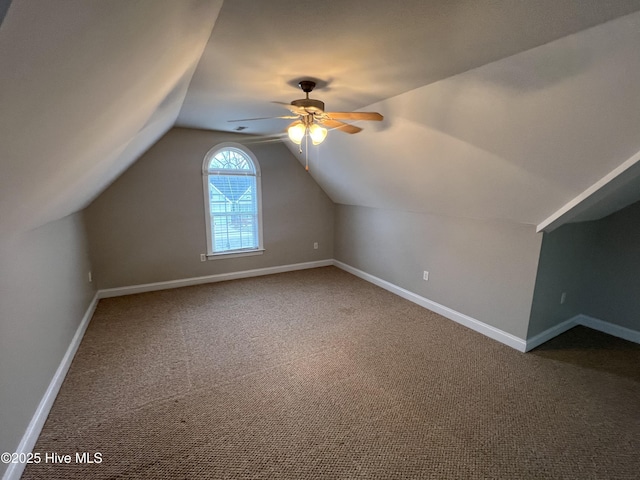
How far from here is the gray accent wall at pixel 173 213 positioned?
392cm

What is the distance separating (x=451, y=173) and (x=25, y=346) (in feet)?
11.1

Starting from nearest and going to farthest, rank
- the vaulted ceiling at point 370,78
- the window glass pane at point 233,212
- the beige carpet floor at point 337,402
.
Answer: the vaulted ceiling at point 370,78, the beige carpet floor at point 337,402, the window glass pane at point 233,212

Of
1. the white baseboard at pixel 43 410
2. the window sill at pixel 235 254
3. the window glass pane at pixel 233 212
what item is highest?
the window glass pane at pixel 233 212

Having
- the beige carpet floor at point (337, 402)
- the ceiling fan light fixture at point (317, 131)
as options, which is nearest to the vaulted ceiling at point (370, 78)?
the ceiling fan light fixture at point (317, 131)

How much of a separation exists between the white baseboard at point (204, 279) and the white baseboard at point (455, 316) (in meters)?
1.10

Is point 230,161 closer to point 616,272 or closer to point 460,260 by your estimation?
point 460,260

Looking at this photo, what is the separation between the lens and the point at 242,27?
1.51m

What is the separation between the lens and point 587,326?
3389 mm

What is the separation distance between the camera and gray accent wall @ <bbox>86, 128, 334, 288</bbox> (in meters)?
3.92

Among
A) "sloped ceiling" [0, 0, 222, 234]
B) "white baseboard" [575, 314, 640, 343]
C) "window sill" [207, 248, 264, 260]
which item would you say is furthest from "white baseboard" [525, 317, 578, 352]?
"window sill" [207, 248, 264, 260]

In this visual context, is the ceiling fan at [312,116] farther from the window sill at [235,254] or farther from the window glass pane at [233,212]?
the window sill at [235,254]

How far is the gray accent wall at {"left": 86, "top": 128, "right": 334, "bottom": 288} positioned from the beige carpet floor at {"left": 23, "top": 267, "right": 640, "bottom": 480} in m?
0.89

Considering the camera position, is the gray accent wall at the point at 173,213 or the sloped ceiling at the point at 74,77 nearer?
the sloped ceiling at the point at 74,77

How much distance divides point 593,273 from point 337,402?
10.5ft
